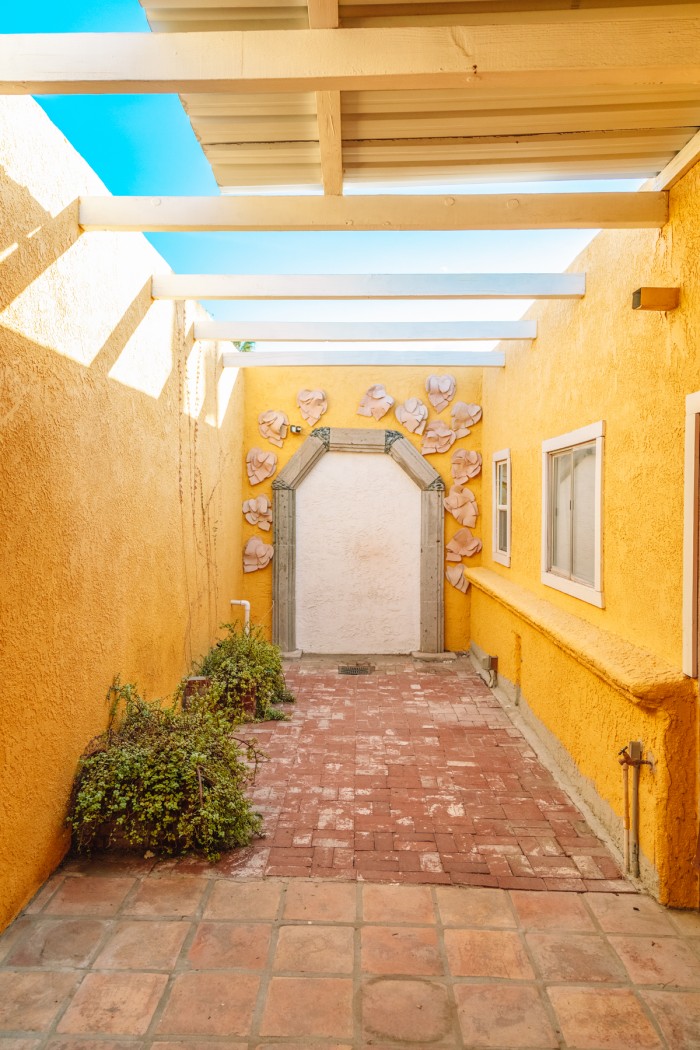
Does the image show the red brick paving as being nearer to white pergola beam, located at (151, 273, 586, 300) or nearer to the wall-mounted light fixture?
the wall-mounted light fixture

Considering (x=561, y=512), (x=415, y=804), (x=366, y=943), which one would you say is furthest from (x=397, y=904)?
(x=561, y=512)

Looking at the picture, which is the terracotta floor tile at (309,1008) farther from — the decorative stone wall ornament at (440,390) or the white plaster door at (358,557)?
the decorative stone wall ornament at (440,390)

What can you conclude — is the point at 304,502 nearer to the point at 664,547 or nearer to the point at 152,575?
the point at 152,575

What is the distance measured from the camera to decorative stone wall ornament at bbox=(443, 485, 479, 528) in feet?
28.5

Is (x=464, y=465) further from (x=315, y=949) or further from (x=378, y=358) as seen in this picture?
(x=315, y=949)

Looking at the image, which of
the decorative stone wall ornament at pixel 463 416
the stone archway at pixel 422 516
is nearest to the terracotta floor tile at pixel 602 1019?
the stone archway at pixel 422 516

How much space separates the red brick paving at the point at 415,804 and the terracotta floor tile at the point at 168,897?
18cm

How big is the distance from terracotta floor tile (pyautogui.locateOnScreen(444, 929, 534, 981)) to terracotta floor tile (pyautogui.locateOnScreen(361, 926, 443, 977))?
0.07m

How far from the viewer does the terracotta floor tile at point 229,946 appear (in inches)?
110

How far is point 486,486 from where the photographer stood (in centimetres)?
856

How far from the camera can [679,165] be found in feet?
10.8

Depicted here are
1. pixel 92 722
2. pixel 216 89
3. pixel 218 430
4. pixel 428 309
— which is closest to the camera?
pixel 216 89

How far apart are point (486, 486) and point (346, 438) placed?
1.96m

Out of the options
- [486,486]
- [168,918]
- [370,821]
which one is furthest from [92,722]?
[486,486]
